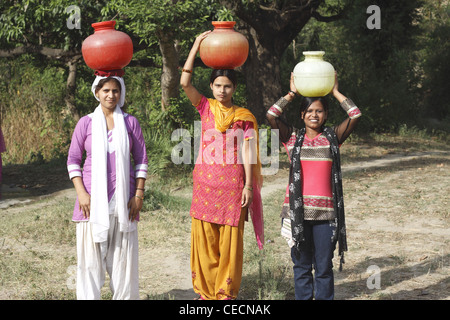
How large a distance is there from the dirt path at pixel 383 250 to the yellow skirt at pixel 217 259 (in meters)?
0.44

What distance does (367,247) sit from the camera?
579 centimetres

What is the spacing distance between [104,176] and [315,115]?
1.40 meters

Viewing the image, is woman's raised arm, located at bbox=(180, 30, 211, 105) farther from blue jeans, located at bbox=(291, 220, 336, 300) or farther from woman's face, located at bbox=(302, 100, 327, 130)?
blue jeans, located at bbox=(291, 220, 336, 300)

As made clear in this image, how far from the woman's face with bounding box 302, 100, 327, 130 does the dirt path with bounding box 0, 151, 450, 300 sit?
1435mm

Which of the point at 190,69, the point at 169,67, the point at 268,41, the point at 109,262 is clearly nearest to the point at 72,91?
the point at 169,67

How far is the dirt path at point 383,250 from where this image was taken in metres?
4.67

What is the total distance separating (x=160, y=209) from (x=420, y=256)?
3132mm

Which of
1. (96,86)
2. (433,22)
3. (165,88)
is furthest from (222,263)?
(433,22)

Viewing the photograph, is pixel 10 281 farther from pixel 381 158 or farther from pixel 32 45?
pixel 381 158

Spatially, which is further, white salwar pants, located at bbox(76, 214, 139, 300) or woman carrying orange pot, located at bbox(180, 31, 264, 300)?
woman carrying orange pot, located at bbox(180, 31, 264, 300)

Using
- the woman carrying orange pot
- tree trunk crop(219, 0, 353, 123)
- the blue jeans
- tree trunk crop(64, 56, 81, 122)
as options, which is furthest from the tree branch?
the blue jeans

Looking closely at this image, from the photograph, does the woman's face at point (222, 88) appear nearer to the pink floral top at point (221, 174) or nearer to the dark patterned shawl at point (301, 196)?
the pink floral top at point (221, 174)

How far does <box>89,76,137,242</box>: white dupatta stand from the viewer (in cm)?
357

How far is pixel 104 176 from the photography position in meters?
3.57
